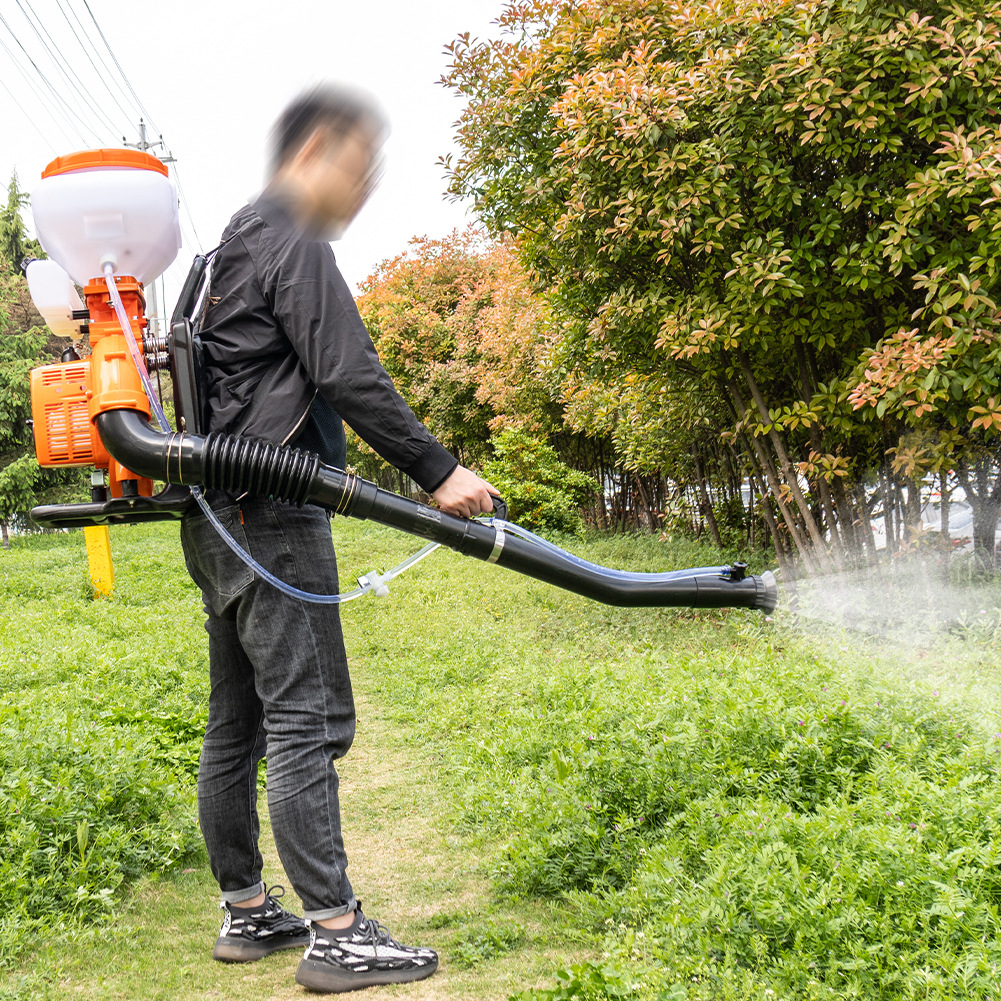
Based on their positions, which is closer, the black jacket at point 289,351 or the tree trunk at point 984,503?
the black jacket at point 289,351

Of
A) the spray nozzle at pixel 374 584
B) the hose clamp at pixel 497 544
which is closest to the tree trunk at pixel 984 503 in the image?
the hose clamp at pixel 497 544

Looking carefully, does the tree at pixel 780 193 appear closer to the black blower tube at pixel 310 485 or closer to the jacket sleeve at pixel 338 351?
the black blower tube at pixel 310 485

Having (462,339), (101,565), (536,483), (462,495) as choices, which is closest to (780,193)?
(462,495)

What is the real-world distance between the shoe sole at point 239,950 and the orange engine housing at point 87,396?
1224 mm

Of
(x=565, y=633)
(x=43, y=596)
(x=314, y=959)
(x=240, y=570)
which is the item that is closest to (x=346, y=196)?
(x=240, y=570)

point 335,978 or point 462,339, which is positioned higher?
point 462,339

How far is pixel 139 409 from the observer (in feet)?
7.25

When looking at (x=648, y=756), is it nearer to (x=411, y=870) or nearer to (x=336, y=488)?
(x=411, y=870)

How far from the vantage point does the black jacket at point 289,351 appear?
2.17 metres

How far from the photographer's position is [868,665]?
3.74 metres

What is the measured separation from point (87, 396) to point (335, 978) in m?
1.55

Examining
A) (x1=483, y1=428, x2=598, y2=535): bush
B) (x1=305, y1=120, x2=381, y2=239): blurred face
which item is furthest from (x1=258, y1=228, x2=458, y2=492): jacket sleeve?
(x1=483, y1=428, x2=598, y2=535): bush

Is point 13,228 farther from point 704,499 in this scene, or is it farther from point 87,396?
point 87,396

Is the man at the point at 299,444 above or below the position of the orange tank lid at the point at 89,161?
below
